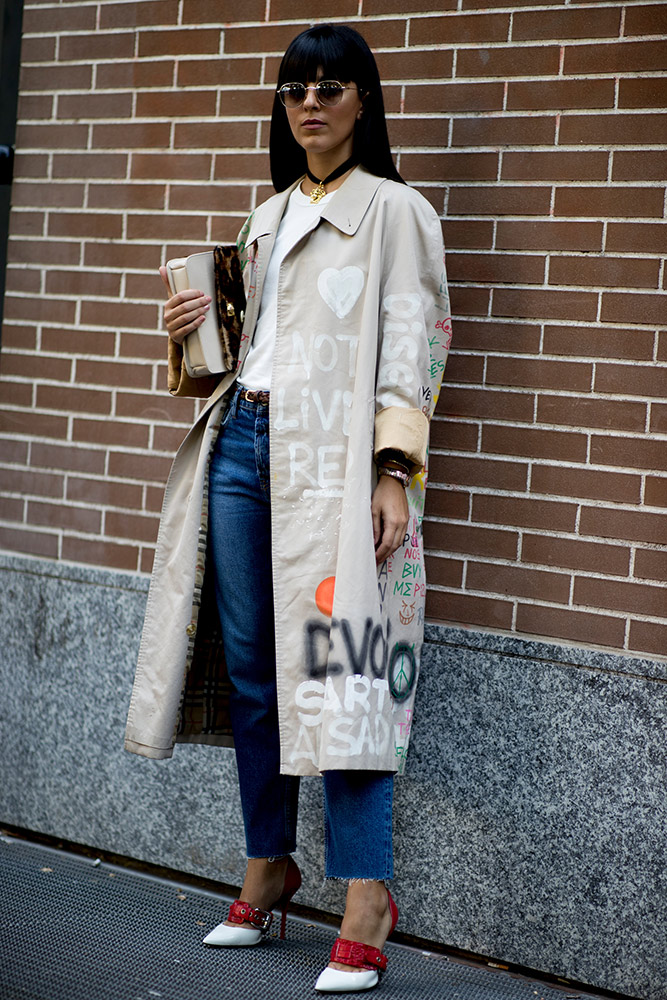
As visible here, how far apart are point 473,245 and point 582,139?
1.28ft

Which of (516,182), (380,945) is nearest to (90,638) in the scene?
(380,945)

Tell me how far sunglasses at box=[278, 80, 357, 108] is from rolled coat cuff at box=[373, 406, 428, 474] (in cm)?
77

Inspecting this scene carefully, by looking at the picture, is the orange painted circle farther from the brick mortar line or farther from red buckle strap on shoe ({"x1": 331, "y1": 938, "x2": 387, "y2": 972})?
red buckle strap on shoe ({"x1": 331, "y1": 938, "x2": 387, "y2": 972})

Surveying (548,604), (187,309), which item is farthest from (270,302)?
(548,604)

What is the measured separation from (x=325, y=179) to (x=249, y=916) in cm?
195

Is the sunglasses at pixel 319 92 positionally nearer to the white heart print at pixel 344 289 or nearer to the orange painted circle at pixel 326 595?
the white heart print at pixel 344 289

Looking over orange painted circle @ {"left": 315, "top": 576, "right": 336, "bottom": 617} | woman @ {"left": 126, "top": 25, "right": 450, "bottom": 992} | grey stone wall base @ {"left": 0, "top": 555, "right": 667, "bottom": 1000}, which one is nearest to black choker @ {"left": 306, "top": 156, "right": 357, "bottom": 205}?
woman @ {"left": 126, "top": 25, "right": 450, "bottom": 992}

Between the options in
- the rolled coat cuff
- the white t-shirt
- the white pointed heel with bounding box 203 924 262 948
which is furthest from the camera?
the white pointed heel with bounding box 203 924 262 948

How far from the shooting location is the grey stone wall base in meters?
2.80

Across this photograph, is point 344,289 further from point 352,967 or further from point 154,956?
point 154,956

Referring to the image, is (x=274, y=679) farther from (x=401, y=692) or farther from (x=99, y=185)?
(x=99, y=185)

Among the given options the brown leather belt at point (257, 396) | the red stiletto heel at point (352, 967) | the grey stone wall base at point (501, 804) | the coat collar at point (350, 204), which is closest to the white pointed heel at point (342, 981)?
the red stiletto heel at point (352, 967)

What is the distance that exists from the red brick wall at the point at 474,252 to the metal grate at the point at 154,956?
0.93 m

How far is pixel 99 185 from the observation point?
143 inches
